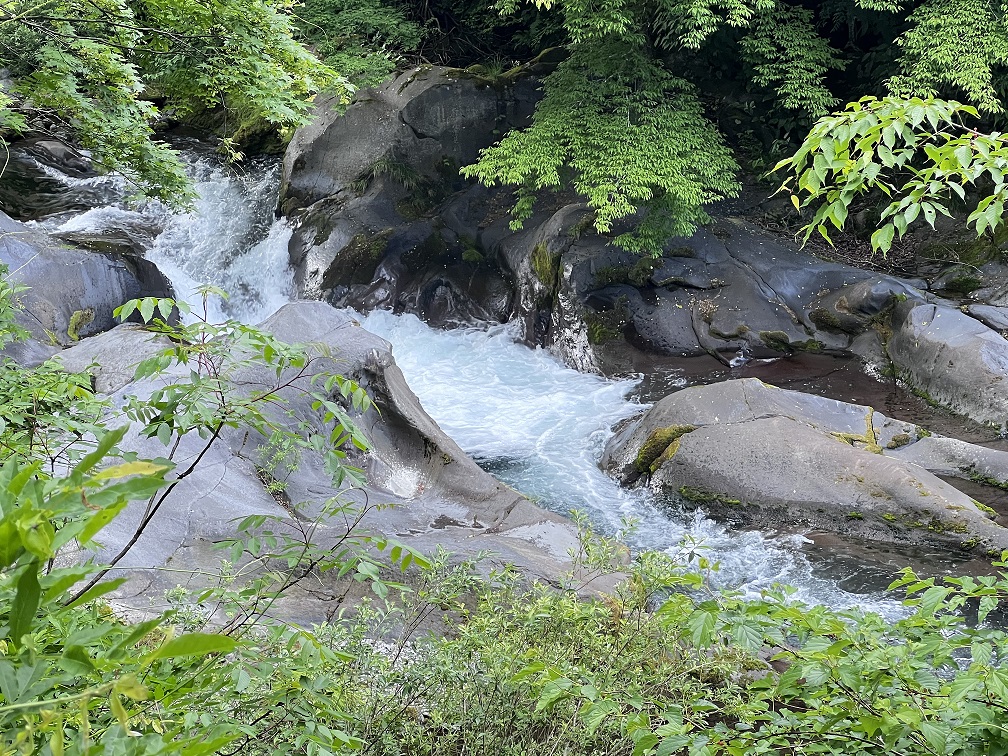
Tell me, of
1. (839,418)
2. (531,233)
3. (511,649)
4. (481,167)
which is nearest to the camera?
(511,649)

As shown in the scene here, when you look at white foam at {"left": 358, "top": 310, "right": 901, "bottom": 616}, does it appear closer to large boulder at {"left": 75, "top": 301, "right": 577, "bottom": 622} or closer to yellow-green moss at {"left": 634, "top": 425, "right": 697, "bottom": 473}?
yellow-green moss at {"left": 634, "top": 425, "right": 697, "bottom": 473}

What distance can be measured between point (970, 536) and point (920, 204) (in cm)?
603

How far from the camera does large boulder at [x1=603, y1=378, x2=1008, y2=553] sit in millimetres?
7223

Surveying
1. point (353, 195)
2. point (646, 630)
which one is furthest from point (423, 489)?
point (353, 195)

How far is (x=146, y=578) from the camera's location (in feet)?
14.0

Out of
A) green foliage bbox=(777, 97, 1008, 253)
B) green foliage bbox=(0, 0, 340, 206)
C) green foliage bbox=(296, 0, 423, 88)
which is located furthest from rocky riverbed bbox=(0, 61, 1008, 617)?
green foliage bbox=(777, 97, 1008, 253)

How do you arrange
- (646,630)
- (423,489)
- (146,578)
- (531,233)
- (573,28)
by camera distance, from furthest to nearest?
(531,233), (573,28), (423,489), (146,578), (646,630)

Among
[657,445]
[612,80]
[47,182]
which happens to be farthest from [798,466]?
[47,182]

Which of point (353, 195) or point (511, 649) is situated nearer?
point (511, 649)

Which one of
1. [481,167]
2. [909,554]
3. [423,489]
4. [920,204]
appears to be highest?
[920,204]

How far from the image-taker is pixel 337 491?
4562 millimetres

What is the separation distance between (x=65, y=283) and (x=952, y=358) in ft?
38.1

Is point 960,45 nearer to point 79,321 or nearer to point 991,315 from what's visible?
point 991,315

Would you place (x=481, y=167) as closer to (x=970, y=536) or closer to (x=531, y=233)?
(x=531, y=233)
